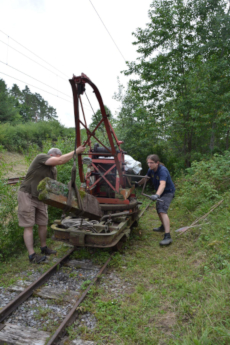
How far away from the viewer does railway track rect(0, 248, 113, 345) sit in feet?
8.79

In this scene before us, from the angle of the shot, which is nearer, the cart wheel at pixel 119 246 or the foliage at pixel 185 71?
the cart wheel at pixel 119 246

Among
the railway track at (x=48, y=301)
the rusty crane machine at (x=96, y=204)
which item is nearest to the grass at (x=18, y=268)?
the railway track at (x=48, y=301)

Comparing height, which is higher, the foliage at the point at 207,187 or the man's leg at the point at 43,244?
the foliage at the point at 207,187

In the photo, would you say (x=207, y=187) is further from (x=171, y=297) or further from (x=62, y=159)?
(x=62, y=159)

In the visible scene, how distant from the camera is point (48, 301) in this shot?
3369 mm

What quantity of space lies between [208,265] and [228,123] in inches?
320

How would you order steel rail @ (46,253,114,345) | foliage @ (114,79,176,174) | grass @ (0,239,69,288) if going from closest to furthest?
steel rail @ (46,253,114,345) < grass @ (0,239,69,288) < foliage @ (114,79,176,174)

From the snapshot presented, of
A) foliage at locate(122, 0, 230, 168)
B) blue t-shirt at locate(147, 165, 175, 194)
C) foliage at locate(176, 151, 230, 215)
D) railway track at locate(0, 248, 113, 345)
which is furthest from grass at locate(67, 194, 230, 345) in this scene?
foliage at locate(122, 0, 230, 168)

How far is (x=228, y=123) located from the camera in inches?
408

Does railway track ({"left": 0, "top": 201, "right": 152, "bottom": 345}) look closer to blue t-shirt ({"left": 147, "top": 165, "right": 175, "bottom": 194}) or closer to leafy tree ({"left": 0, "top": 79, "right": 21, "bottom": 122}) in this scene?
blue t-shirt ({"left": 147, "top": 165, "right": 175, "bottom": 194})

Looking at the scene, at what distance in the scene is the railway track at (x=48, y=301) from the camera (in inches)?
105

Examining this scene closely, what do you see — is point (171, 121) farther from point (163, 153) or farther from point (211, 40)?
point (211, 40)

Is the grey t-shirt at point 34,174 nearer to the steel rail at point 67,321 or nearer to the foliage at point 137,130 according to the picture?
the steel rail at point 67,321

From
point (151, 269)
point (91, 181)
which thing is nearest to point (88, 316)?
point (151, 269)
